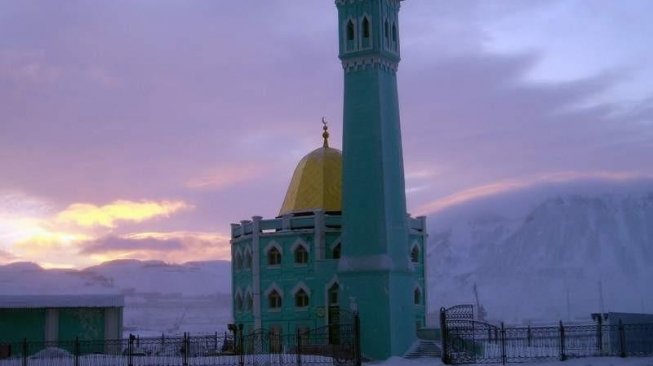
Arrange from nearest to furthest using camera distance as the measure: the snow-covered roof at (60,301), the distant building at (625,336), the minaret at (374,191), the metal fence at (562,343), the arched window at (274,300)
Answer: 1. the metal fence at (562,343)
2. the distant building at (625,336)
3. the snow-covered roof at (60,301)
4. the minaret at (374,191)
5. the arched window at (274,300)

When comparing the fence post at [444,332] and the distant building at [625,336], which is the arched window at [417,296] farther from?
the fence post at [444,332]

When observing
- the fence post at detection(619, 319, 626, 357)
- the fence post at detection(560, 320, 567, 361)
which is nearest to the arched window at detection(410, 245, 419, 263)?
the fence post at detection(560, 320, 567, 361)

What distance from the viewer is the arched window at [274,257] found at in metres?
47.8

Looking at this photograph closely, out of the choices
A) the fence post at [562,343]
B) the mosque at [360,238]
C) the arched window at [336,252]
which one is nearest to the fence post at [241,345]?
the mosque at [360,238]

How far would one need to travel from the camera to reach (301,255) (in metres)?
47.3

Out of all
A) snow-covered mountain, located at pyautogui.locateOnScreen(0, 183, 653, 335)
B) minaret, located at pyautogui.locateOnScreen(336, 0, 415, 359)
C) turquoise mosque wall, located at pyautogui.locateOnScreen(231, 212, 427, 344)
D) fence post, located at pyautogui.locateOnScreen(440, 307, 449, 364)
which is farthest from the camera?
snow-covered mountain, located at pyautogui.locateOnScreen(0, 183, 653, 335)

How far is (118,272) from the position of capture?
197375 millimetres

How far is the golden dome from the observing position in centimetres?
4938

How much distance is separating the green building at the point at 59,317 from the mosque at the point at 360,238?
8.51 metres

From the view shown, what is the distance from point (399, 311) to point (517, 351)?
224 inches

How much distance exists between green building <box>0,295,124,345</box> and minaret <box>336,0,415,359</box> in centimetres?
1052

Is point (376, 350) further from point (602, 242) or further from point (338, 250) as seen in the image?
point (602, 242)

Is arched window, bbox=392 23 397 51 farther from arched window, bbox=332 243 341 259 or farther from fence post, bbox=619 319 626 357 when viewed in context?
fence post, bbox=619 319 626 357

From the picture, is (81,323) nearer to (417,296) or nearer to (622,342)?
(417,296)
